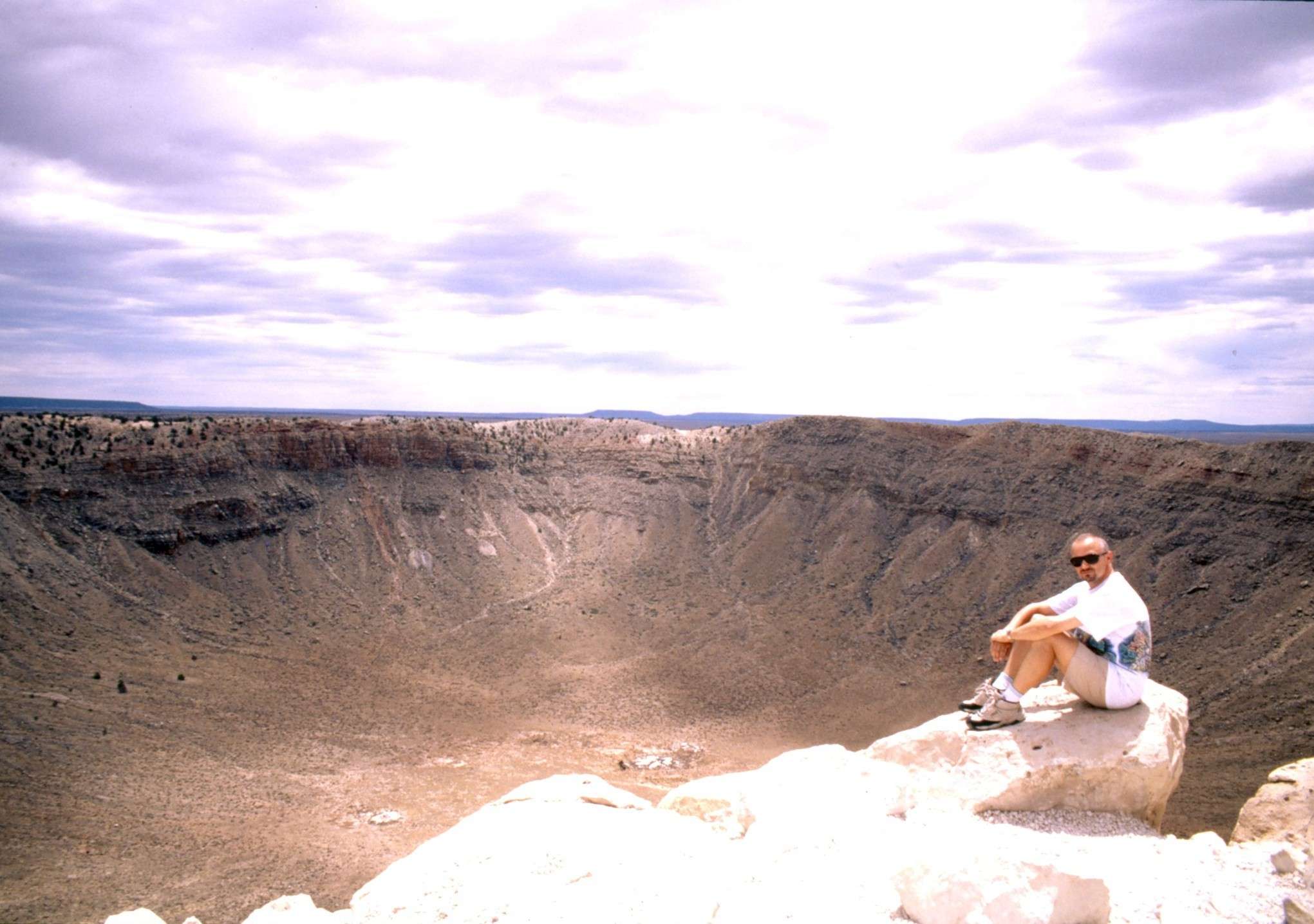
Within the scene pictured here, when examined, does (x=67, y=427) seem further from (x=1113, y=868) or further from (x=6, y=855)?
(x=1113, y=868)

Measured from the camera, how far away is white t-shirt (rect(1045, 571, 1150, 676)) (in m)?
8.37

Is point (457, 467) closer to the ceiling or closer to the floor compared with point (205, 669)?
closer to the ceiling

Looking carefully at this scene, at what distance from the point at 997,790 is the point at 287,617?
40.3 metres

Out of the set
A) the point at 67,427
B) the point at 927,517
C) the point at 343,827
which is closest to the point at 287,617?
the point at 67,427

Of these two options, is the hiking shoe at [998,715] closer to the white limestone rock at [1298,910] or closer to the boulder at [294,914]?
the white limestone rock at [1298,910]

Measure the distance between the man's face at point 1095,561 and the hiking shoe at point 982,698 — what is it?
1549 millimetres

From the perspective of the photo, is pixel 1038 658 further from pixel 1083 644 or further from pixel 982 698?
pixel 982 698

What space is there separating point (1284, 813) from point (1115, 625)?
8.97 feet

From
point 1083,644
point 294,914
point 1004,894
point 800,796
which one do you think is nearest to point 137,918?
point 294,914

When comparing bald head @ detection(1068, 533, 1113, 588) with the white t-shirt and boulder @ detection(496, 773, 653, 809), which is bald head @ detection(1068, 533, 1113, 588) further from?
boulder @ detection(496, 773, 653, 809)

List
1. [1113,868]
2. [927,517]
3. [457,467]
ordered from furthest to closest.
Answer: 1. [457,467]
2. [927,517]
3. [1113,868]

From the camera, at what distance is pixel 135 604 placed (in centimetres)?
3819

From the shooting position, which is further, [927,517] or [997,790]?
[927,517]

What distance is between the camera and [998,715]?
8.94m
